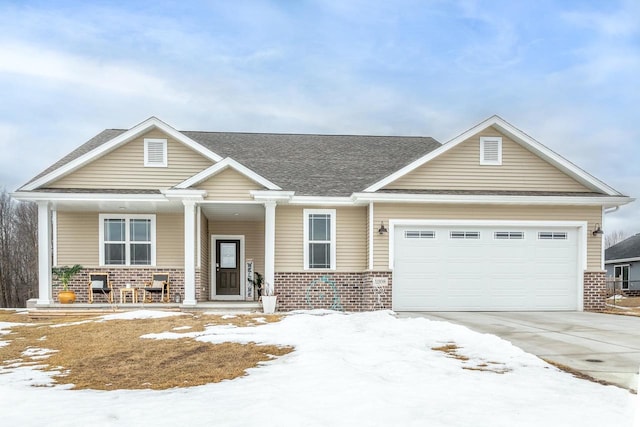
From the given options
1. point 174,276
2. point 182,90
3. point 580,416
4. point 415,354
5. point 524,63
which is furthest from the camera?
point 182,90

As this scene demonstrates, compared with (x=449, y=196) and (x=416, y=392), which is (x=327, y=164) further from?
(x=416, y=392)

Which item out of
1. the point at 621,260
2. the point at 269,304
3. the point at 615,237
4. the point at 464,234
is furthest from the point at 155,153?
the point at 615,237

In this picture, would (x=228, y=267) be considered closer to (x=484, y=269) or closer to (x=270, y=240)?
(x=270, y=240)

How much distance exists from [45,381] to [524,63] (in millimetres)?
7151

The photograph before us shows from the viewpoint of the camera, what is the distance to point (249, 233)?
17141 millimetres

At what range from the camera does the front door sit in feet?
56.4

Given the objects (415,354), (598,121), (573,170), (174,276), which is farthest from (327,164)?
(415,354)

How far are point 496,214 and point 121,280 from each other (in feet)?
37.5

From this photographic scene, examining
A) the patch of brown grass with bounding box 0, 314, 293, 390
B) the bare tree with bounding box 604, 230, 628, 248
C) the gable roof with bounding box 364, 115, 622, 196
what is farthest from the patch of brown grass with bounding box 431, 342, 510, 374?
the bare tree with bounding box 604, 230, 628, 248

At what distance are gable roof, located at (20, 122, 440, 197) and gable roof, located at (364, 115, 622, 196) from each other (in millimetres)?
1907

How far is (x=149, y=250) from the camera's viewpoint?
15500mm

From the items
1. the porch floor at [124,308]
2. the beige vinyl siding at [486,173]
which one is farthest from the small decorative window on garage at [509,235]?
the porch floor at [124,308]

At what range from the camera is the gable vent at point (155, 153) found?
15141 millimetres

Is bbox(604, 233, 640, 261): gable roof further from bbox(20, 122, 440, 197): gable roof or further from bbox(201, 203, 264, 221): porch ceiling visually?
bbox(201, 203, 264, 221): porch ceiling
